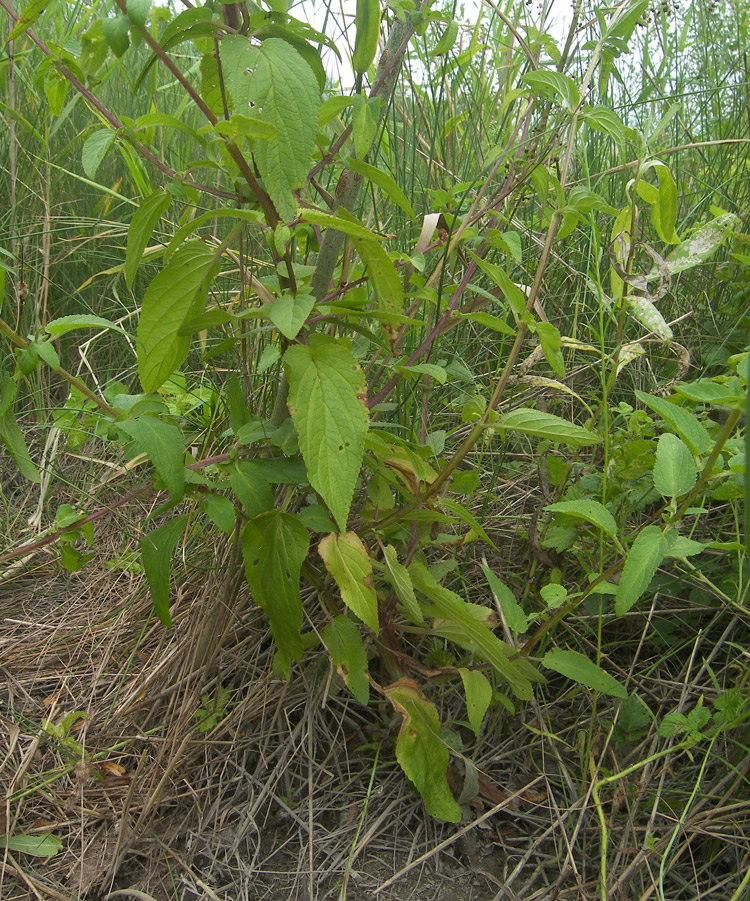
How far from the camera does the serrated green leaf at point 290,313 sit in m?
0.78

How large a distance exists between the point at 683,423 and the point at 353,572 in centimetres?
47

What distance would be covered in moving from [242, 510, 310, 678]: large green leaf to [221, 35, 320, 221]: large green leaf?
0.42 meters

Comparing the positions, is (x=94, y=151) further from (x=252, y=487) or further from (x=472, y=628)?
(x=472, y=628)

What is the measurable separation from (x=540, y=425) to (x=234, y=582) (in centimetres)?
57

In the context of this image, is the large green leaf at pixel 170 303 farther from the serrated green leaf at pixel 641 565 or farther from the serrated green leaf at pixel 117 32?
the serrated green leaf at pixel 641 565

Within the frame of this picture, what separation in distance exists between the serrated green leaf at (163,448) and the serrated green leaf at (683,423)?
0.59 metres

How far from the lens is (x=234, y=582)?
1.19 m

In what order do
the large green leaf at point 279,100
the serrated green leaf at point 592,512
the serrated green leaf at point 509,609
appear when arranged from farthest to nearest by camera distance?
the serrated green leaf at point 509,609, the serrated green leaf at point 592,512, the large green leaf at point 279,100

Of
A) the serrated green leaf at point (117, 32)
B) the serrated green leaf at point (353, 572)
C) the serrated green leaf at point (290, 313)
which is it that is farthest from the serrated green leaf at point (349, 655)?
the serrated green leaf at point (117, 32)

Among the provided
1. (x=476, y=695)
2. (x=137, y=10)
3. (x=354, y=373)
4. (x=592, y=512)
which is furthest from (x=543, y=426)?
(x=137, y=10)

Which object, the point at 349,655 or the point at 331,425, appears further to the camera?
the point at 349,655

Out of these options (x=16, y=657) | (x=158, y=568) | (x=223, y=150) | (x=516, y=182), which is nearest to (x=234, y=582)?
(x=158, y=568)

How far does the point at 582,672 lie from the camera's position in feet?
3.41

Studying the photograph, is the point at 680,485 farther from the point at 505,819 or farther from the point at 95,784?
the point at 95,784
